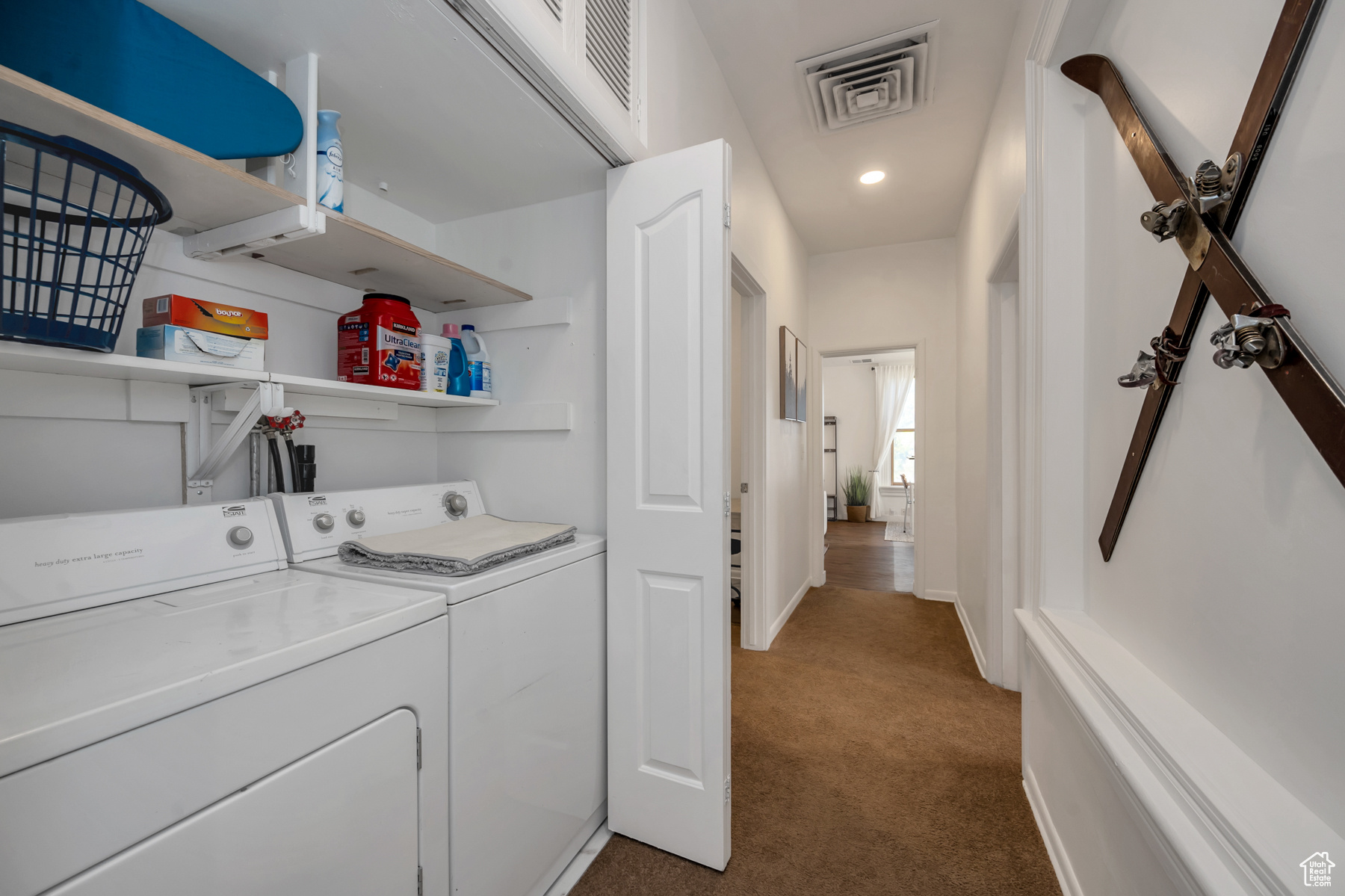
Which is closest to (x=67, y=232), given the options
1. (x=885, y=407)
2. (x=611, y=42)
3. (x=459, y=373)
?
(x=459, y=373)

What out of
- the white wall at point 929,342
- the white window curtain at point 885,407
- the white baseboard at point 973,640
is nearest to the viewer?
the white baseboard at point 973,640

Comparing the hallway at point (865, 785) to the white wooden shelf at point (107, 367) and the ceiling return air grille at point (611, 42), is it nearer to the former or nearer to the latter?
the white wooden shelf at point (107, 367)

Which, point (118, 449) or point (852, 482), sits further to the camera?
point (852, 482)

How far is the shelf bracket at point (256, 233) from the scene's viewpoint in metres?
1.08

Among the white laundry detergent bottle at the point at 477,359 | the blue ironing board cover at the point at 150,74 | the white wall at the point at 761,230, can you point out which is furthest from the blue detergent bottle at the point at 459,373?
the white wall at the point at 761,230

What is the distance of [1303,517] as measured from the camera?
0.69 meters

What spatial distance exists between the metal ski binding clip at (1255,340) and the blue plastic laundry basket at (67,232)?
1.57 meters

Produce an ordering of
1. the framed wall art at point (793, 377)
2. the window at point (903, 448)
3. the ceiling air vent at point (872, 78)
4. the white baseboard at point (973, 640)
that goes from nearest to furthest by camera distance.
A: the ceiling air vent at point (872, 78)
the white baseboard at point (973, 640)
the framed wall art at point (793, 377)
the window at point (903, 448)

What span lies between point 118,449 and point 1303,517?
2008 mm

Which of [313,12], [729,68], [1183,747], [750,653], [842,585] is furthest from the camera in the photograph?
[842,585]

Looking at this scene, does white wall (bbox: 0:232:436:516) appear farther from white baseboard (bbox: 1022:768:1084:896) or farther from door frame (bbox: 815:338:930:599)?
door frame (bbox: 815:338:930:599)

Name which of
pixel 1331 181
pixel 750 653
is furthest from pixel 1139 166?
pixel 750 653

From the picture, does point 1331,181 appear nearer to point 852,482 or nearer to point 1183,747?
point 1183,747

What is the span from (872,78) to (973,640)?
281cm
